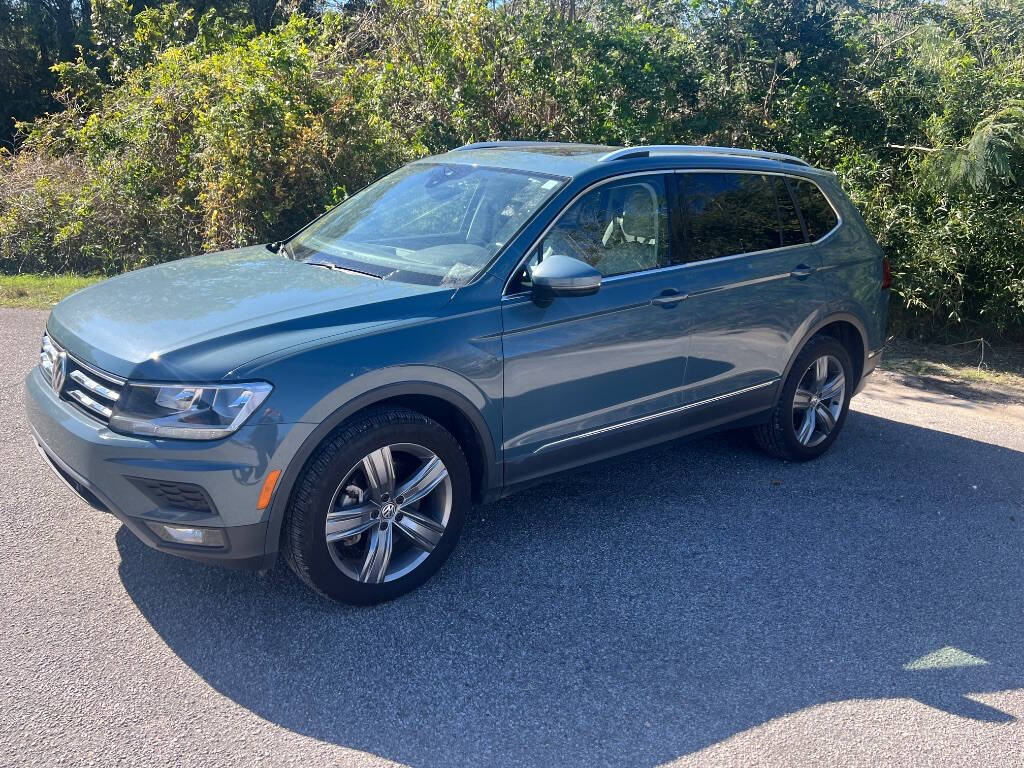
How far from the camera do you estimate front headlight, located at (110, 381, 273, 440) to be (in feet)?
11.2

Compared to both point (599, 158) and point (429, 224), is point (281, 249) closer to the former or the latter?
point (429, 224)

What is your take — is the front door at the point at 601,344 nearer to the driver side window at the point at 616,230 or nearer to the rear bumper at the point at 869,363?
the driver side window at the point at 616,230

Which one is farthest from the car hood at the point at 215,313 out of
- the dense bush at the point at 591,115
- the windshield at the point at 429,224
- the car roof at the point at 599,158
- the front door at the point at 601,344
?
the dense bush at the point at 591,115

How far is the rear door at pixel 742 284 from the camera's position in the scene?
195 inches

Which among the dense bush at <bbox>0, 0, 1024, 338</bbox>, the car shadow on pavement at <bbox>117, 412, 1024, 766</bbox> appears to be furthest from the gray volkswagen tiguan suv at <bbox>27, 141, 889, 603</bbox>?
the dense bush at <bbox>0, 0, 1024, 338</bbox>

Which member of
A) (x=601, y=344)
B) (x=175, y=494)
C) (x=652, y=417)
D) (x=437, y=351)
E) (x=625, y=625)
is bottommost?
(x=625, y=625)

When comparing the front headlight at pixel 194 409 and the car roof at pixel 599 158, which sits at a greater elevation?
the car roof at pixel 599 158

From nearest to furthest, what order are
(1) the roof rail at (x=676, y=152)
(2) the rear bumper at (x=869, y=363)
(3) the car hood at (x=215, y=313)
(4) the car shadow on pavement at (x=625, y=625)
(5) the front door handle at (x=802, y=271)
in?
(4) the car shadow on pavement at (x=625, y=625), (3) the car hood at (x=215, y=313), (1) the roof rail at (x=676, y=152), (5) the front door handle at (x=802, y=271), (2) the rear bumper at (x=869, y=363)

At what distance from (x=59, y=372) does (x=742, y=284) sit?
3.34 meters

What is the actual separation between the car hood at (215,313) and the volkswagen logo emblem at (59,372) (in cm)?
7

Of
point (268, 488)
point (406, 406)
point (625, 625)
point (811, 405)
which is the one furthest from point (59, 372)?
point (811, 405)

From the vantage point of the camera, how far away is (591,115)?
32.4 feet

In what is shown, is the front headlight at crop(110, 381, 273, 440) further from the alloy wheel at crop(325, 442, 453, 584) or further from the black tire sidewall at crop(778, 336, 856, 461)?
the black tire sidewall at crop(778, 336, 856, 461)

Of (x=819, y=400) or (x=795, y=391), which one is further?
(x=819, y=400)
